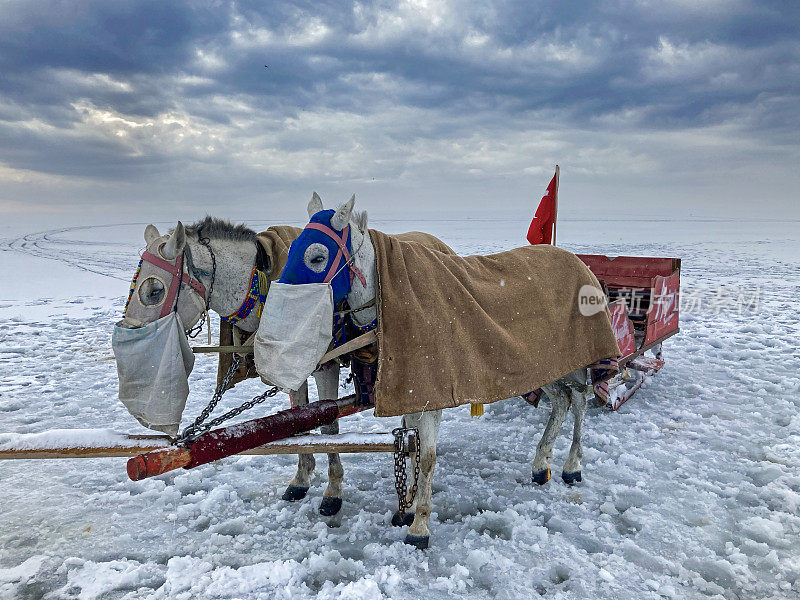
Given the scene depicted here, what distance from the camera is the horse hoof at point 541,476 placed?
3.78m

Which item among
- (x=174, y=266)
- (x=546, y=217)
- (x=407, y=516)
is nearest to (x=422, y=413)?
(x=407, y=516)

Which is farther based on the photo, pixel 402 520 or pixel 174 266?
pixel 402 520

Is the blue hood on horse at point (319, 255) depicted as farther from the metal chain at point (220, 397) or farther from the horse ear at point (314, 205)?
the metal chain at point (220, 397)

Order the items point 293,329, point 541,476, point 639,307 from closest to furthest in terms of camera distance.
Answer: point 293,329
point 541,476
point 639,307

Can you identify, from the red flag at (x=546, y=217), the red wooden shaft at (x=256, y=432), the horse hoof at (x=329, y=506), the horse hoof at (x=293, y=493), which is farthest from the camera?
the red flag at (x=546, y=217)

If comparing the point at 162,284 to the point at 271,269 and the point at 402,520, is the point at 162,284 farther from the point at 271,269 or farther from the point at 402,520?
the point at 402,520

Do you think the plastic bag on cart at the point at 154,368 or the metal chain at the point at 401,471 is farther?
the metal chain at the point at 401,471

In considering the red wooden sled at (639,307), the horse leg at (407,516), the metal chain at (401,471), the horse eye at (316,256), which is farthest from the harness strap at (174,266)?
the red wooden sled at (639,307)

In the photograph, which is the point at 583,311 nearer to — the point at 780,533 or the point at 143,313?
the point at 780,533

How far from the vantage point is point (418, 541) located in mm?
2998

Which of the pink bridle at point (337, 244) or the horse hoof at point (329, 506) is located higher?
the pink bridle at point (337, 244)

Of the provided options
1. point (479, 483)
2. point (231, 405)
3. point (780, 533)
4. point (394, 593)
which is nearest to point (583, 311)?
point (479, 483)

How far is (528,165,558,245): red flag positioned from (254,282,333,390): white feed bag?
4.79m

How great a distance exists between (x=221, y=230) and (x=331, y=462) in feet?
5.82
